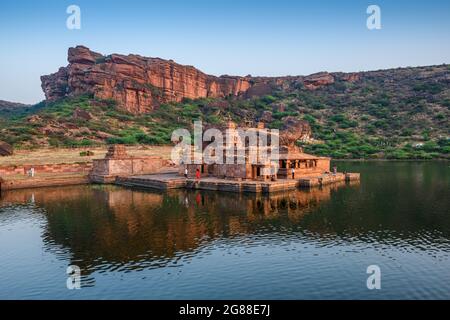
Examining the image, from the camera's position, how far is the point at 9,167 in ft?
127

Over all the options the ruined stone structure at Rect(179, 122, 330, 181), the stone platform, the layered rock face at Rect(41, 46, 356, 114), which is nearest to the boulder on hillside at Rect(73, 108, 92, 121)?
the layered rock face at Rect(41, 46, 356, 114)

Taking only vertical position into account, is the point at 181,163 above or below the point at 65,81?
below

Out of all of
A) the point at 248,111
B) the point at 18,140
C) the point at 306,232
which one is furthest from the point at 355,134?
the point at 306,232

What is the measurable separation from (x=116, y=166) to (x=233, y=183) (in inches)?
592

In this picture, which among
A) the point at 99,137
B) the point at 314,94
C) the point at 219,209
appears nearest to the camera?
the point at 219,209

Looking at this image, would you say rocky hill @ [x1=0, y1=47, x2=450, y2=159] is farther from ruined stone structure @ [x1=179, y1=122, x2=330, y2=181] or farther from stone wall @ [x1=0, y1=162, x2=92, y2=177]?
ruined stone structure @ [x1=179, y1=122, x2=330, y2=181]

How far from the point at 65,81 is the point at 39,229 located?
91.7 m

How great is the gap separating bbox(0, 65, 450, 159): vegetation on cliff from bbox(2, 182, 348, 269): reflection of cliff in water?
96.0ft

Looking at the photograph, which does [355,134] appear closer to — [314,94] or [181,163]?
[314,94]

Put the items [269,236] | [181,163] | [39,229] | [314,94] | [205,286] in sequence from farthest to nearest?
[314,94], [181,163], [39,229], [269,236], [205,286]

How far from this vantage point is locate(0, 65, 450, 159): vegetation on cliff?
226 ft

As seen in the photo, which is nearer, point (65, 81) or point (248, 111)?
point (65, 81)

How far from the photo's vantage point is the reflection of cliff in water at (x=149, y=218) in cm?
1778

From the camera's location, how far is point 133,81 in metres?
101
